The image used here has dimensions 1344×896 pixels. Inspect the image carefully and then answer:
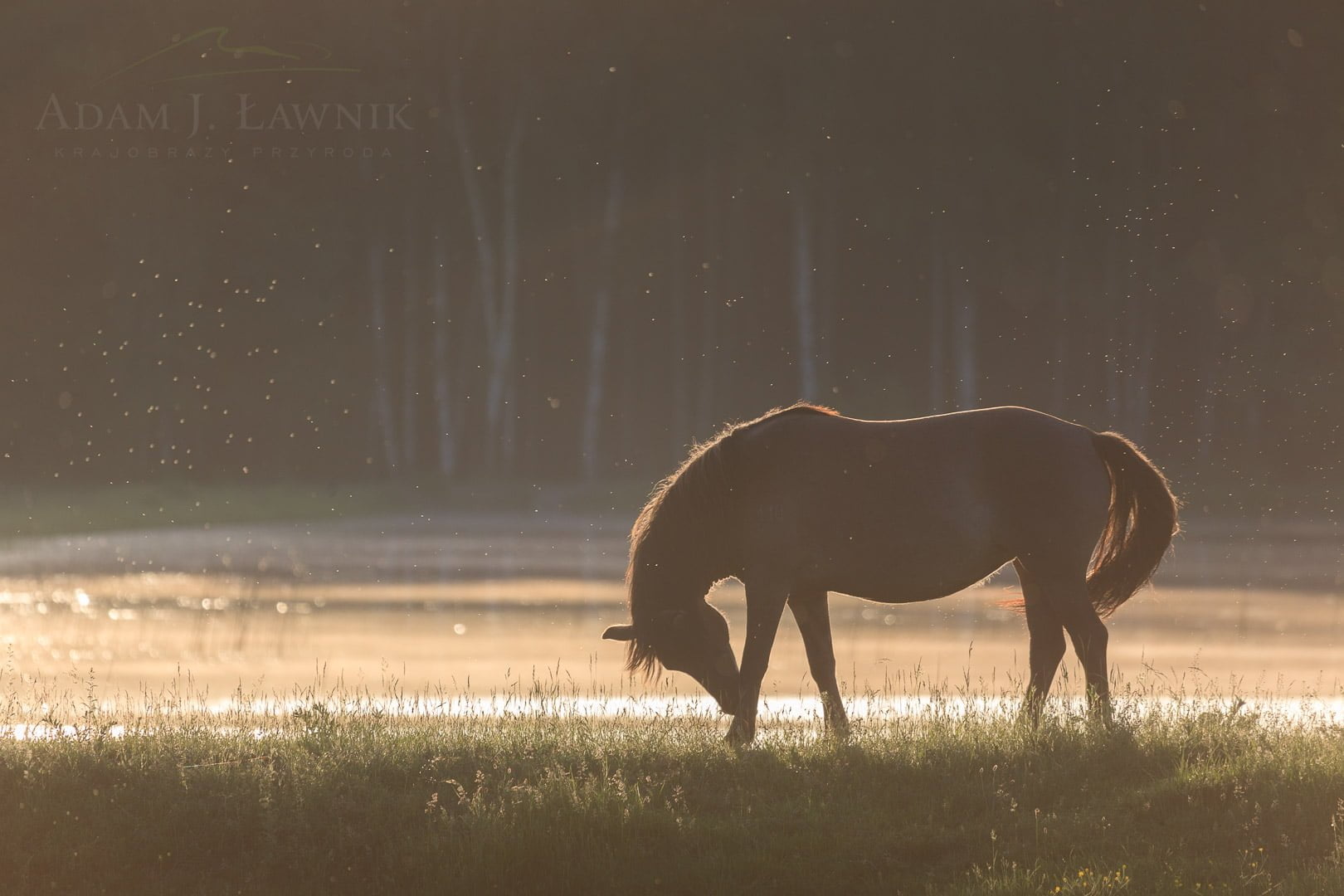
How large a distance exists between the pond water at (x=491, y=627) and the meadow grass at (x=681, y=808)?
85.2 inches

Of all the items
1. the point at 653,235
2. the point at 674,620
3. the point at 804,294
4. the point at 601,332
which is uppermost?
the point at 653,235

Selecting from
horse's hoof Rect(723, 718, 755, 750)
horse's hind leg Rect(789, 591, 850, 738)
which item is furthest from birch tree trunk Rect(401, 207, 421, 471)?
horse's hoof Rect(723, 718, 755, 750)

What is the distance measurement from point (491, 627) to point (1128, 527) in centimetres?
1054

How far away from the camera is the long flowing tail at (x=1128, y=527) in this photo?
32.9 ft

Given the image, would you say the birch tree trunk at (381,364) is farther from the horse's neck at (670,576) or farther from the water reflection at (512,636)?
the horse's neck at (670,576)

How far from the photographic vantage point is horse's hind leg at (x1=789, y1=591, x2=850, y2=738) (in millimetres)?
9914

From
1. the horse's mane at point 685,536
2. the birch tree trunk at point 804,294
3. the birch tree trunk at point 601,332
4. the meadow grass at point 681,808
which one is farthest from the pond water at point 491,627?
the birch tree trunk at point 804,294

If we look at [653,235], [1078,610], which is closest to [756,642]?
[1078,610]

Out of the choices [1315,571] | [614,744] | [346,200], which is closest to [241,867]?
[614,744]

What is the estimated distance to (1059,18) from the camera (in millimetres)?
84438

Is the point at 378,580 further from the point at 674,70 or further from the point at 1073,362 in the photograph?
the point at 674,70

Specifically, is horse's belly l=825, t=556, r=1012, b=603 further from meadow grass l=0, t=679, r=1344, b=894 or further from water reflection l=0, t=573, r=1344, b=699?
water reflection l=0, t=573, r=1344, b=699

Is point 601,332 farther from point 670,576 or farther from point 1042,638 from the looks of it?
point 1042,638

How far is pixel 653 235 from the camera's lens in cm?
7938
